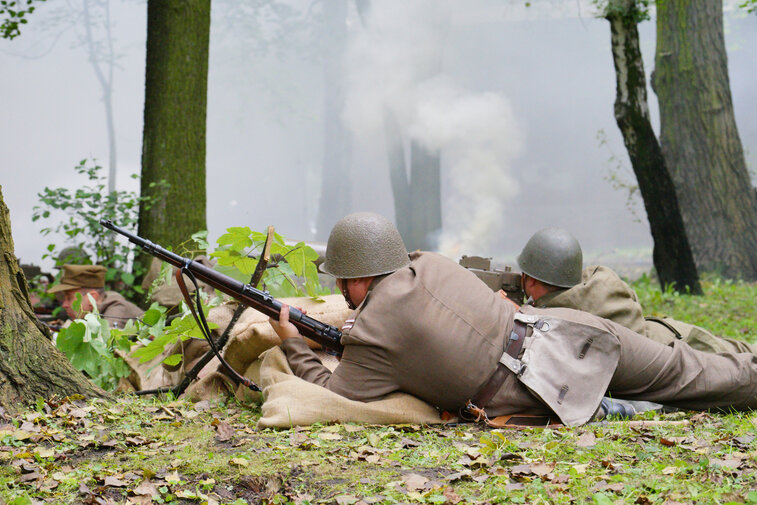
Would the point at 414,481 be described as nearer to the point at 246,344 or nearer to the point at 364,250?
the point at 364,250

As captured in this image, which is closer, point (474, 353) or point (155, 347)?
point (474, 353)

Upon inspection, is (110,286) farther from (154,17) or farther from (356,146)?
(356,146)

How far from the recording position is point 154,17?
7816 millimetres

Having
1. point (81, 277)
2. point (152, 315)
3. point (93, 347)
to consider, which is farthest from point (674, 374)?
point (81, 277)

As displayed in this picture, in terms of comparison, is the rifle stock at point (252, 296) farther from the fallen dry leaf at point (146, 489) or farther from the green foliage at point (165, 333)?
the fallen dry leaf at point (146, 489)

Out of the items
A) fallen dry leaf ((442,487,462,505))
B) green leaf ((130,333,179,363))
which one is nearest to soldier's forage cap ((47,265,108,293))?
green leaf ((130,333,179,363))

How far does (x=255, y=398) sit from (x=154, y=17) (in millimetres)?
4945

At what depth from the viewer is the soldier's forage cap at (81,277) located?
7.67m

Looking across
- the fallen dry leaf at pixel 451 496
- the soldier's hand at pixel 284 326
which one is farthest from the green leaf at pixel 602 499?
the soldier's hand at pixel 284 326

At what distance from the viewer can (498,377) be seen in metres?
4.04

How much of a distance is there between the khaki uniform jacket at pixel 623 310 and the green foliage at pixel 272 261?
5.63 feet

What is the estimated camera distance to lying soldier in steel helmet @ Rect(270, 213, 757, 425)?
12.9 ft

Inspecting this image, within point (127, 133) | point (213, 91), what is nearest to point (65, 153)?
point (127, 133)

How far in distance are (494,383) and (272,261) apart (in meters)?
1.98
